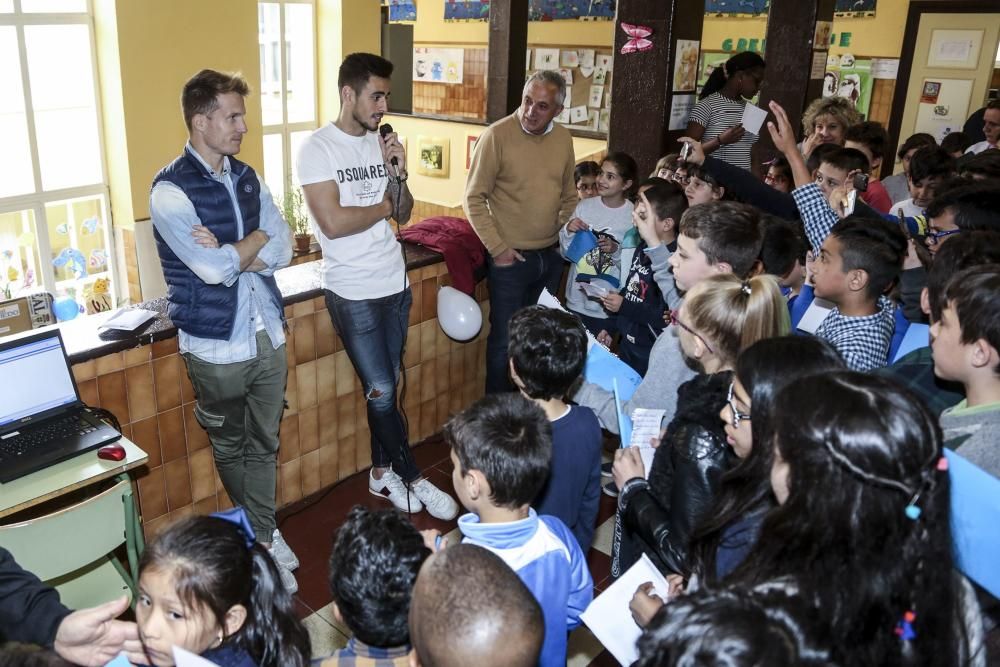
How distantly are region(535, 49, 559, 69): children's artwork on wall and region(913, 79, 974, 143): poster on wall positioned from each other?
4111mm

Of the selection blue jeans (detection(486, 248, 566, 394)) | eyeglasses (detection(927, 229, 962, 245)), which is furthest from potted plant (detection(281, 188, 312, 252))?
eyeglasses (detection(927, 229, 962, 245))

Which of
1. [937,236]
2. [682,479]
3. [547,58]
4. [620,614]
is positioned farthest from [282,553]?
[547,58]

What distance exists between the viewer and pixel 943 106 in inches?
330

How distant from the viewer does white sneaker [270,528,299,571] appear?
296cm

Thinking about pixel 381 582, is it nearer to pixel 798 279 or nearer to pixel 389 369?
pixel 389 369

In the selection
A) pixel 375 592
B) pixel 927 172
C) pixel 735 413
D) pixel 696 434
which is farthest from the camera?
pixel 927 172

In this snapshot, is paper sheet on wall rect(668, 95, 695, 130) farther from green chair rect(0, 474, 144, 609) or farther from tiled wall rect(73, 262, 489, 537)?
green chair rect(0, 474, 144, 609)

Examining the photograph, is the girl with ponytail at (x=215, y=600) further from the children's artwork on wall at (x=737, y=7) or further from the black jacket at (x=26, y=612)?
the children's artwork on wall at (x=737, y=7)

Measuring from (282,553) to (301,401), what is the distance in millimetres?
644

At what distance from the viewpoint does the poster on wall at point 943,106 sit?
27.0ft

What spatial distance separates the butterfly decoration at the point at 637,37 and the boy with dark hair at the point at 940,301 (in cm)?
276

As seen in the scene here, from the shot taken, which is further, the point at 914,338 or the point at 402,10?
the point at 402,10

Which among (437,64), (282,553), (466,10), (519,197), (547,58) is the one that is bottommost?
(282,553)

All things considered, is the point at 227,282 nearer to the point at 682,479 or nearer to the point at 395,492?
the point at 395,492
